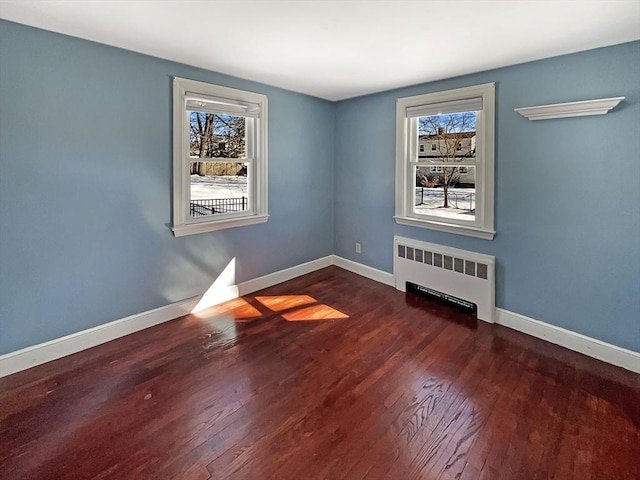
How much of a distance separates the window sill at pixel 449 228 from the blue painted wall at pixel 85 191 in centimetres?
206

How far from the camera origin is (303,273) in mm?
4539

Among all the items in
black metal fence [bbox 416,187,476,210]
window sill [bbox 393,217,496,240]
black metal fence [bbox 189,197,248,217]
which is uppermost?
black metal fence [bbox 416,187,476,210]

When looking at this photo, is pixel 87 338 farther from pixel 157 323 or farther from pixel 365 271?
pixel 365 271

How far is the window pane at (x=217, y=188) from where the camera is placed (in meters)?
3.36

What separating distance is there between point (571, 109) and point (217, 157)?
10.3ft

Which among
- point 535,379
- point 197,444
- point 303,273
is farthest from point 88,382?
point 535,379

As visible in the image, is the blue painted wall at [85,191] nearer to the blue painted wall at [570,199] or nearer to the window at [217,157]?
the window at [217,157]

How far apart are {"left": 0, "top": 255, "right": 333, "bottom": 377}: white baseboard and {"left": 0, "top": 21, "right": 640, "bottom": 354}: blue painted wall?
66 millimetres

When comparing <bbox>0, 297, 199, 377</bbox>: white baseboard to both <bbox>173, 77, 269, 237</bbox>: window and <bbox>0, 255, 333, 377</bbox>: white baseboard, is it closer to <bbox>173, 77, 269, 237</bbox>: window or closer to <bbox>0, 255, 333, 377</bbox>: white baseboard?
<bbox>0, 255, 333, 377</bbox>: white baseboard

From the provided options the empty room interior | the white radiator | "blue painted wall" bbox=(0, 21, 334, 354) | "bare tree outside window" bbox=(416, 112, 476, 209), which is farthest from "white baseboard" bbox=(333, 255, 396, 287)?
"blue painted wall" bbox=(0, 21, 334, 354)

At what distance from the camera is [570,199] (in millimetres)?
2678

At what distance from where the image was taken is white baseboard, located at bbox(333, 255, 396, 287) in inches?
165

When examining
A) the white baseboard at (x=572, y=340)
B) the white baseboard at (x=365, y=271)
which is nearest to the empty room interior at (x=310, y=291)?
the white baseboard at (x=572, y=340)

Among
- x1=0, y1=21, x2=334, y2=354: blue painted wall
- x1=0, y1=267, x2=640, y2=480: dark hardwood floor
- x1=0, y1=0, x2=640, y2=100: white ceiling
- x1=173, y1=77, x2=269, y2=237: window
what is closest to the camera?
x1=0, y1=267, x2=640, y2=480: dark hardwood floor
